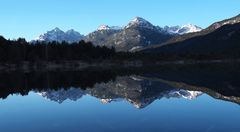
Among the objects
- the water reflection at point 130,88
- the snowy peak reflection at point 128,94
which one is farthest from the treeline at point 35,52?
the snowy peak reflection at point 128,94

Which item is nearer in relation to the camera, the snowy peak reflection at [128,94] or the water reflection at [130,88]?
the snowy peak reflection at [128,94]

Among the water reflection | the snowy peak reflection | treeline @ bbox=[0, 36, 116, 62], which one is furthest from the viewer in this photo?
treeline @ bbox=[0, 36, 116, 62]

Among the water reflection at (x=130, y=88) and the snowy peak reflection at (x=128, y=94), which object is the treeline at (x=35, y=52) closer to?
the water reflection at (x=130, y=88)

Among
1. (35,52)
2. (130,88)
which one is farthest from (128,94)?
(35,52)

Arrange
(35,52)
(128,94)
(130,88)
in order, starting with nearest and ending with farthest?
(128,94) → (130,88) → (35,52)

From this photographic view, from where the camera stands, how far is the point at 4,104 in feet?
161

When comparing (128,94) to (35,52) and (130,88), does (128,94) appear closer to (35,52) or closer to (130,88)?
(130,88)

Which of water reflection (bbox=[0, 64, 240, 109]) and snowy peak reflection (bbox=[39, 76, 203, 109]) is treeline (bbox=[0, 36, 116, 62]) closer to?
water reflection (bbox=[0, 64, 240, 109])

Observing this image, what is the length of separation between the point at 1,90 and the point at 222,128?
47.9m

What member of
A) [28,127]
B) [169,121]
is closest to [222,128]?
[169,121]

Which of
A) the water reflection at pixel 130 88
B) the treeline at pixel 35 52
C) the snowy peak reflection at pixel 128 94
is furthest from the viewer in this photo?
the treeline at pixel 35 52

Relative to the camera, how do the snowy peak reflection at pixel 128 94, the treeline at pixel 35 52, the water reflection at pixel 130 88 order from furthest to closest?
1. the treeline at pixel 35 52
2. the water reflection at pixel 130 88
3. the snowy peak reflection at pixel 128 94

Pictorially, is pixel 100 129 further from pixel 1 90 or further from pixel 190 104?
pixel 1 90

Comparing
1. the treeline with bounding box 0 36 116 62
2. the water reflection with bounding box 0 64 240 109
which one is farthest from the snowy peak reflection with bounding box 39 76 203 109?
the treeline with bounding box 0 36 116 62
